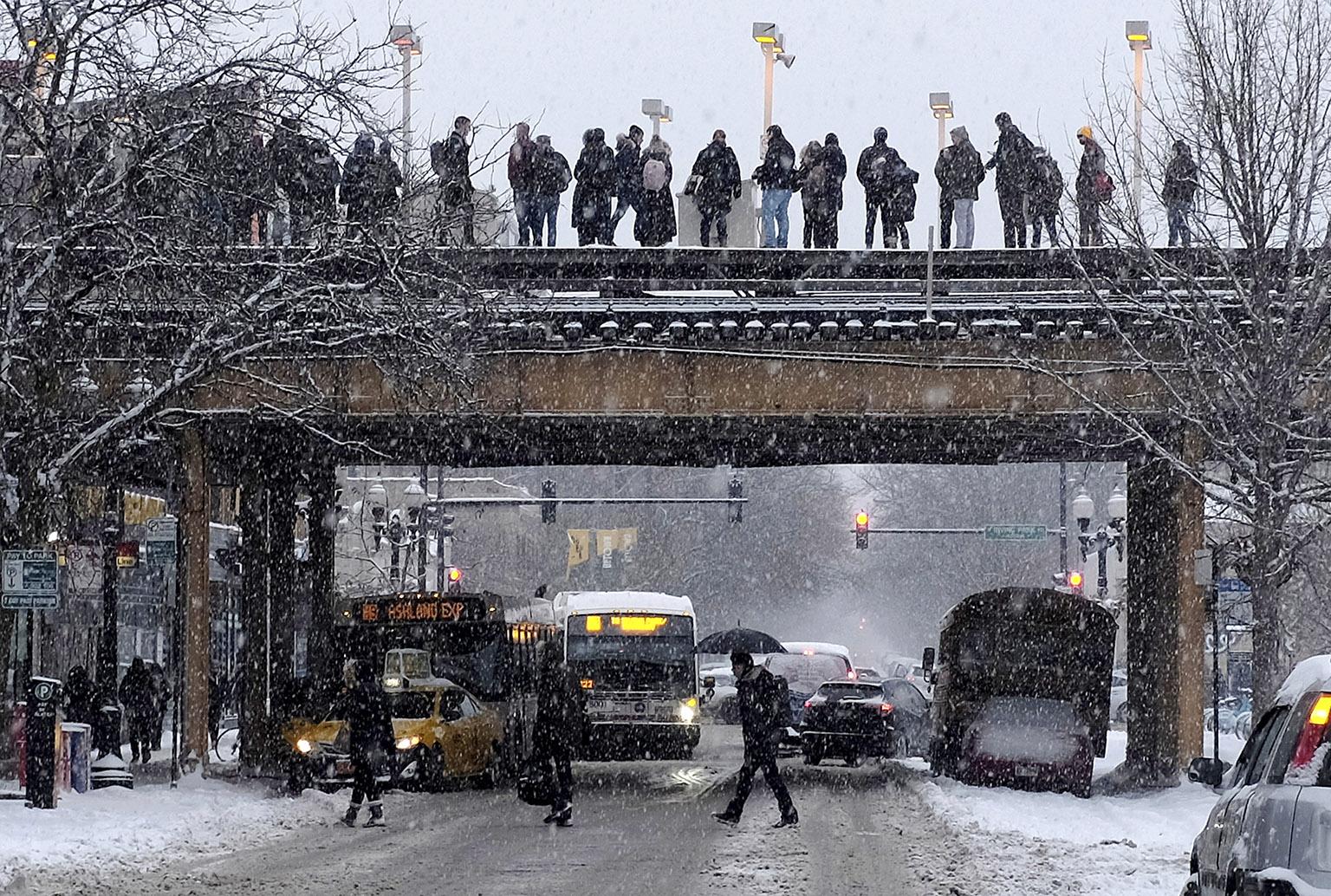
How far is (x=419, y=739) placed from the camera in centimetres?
2561

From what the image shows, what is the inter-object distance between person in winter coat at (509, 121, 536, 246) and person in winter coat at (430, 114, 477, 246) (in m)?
1.81

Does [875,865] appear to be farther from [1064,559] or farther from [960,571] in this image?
[960,571]

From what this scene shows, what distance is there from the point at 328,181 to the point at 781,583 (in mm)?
85710

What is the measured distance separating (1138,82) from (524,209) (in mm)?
9019

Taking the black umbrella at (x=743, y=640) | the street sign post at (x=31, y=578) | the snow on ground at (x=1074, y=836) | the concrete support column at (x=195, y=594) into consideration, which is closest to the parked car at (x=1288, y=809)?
the snow on ground at (x=1074, y=836)

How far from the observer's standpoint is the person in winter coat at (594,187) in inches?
1008

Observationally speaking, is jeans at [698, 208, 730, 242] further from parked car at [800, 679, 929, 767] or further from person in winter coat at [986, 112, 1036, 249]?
parked car at [800, 679, 929, 767]

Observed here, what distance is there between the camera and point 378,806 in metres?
20.5

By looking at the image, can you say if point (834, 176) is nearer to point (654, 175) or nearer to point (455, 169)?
point (654, 175)

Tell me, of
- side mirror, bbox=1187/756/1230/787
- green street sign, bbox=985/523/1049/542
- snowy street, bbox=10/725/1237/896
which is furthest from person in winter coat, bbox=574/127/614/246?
green street sign, bbox=985/523/1049/542

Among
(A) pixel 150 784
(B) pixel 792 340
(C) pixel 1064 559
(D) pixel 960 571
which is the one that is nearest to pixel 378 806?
(A) pixel 150 784

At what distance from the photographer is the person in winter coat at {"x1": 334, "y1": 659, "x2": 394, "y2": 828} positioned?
808 inches

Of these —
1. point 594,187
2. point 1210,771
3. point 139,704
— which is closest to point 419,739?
point 594,187

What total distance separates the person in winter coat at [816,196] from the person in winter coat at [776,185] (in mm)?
193
